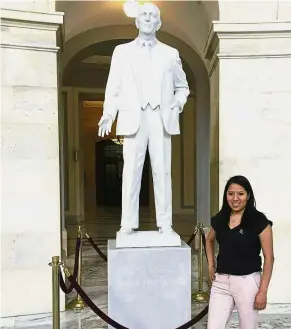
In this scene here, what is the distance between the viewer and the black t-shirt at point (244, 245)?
303cm

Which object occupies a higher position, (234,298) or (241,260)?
(241,260)

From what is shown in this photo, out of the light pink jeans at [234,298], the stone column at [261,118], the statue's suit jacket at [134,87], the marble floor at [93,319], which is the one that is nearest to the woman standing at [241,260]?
the light pink jeans at [234,298]

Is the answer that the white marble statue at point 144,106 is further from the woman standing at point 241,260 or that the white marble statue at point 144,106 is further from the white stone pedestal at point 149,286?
the woman standing at point 241,260

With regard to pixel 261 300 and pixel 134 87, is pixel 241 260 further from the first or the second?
pixel 134 87

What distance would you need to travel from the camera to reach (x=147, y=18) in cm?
398

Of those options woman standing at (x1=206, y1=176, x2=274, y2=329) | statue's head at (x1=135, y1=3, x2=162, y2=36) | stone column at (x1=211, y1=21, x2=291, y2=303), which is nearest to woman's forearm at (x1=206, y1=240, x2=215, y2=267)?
woman standing at (x1=206, y1=176, x2=274, y2=329)

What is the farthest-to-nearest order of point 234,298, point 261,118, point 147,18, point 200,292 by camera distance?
point 200,292, point 261,118, point 147,18, point 234,298

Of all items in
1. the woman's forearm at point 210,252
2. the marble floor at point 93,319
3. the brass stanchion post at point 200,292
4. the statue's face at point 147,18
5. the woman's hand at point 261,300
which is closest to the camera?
the woman's hand at point 261,300

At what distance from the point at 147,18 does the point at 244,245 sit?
2106 mm

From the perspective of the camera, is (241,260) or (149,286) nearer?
(241,260)

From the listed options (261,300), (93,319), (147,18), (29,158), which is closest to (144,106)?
(147,18)

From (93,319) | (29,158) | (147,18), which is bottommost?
(93,319)

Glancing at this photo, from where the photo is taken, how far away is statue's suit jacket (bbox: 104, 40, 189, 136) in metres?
3.99

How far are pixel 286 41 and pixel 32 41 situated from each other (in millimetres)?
2826
